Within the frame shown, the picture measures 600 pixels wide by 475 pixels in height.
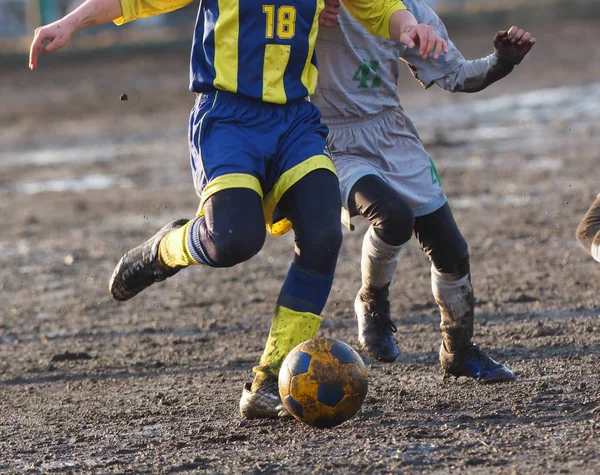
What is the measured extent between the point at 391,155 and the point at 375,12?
70 centimetres

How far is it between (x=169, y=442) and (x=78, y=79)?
17.9 m

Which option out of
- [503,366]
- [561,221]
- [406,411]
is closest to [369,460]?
[406,411]

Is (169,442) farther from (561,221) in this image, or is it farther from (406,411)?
(561,221)

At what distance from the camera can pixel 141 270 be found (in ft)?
17.6

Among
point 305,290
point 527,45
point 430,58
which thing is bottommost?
point 305,290

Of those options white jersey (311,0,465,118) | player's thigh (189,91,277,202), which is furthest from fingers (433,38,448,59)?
player's thigh (189,91,277,202)

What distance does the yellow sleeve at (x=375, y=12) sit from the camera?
5191mm

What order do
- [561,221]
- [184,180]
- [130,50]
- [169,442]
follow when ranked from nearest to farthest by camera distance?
[169,442]
[561,221]
[184,180]
[130,50]

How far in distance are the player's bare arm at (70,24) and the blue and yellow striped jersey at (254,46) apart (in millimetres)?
72

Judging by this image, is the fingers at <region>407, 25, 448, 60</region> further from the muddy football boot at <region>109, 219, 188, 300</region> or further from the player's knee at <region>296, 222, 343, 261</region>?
the muddy football boot at <region>109, 219, 188, 300</region>

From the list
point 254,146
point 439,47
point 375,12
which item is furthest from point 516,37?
point 254,146

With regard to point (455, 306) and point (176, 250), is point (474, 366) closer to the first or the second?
point (455, 306)

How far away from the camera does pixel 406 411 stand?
4844 millimetres

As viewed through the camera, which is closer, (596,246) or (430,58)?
(596,246)
